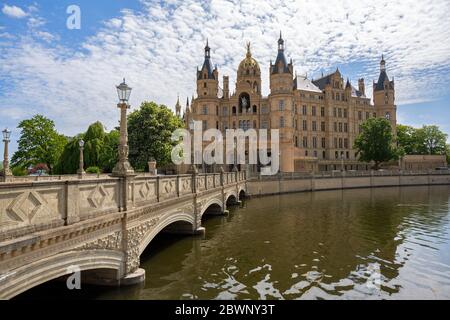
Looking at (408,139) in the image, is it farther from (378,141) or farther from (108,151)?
→ (108,151)

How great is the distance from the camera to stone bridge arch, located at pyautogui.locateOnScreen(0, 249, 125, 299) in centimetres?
545

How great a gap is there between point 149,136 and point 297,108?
40.0 m

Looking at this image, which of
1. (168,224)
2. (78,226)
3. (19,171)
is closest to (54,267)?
(78,226)

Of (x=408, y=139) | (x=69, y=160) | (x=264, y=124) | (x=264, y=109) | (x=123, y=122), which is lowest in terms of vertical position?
(x=69, y=160)

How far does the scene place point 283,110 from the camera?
5922 centimetres

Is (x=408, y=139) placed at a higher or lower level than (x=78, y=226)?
higher

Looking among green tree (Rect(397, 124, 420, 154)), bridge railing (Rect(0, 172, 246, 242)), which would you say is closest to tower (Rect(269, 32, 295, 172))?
green tree (Rect(397, 124, 420, 154))

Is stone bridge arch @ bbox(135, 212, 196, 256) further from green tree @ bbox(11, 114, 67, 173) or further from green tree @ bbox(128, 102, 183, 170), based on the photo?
green tree @ bbox(11, 114, 67, 173)

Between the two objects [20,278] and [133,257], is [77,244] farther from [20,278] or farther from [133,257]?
[133,257]

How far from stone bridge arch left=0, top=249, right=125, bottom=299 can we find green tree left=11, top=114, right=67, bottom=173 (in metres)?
41.6

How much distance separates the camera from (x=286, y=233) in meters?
19.0

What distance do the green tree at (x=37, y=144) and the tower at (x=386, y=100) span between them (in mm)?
68898
